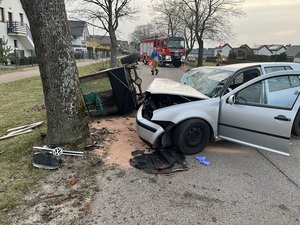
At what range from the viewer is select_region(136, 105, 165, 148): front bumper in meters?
3.91

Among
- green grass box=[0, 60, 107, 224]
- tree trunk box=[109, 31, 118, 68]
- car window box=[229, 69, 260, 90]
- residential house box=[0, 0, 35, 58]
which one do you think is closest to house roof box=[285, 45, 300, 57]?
tree trunk box=[109, 31, 118, 68]

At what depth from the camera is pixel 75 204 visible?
2.85 metres

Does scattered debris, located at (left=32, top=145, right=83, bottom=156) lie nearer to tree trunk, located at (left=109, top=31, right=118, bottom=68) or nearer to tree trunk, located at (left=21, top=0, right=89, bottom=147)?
tree trunk, located at (left=21, top=0, right=89, bottom=147)

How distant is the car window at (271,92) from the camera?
379 centimetres

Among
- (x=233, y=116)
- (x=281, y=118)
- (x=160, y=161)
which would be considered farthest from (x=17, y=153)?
(x=281, y=118)

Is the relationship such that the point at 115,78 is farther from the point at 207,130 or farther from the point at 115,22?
the point at 115,22

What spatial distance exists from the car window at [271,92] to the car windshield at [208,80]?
687mm

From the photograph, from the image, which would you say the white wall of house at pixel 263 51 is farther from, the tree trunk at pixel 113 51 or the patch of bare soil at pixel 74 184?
the patch of bare soil at pixel 74 184

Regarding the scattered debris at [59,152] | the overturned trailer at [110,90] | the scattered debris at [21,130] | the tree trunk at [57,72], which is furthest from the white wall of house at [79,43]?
the scattered debris at [59,152]

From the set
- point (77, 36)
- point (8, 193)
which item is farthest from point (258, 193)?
point (77, 36)

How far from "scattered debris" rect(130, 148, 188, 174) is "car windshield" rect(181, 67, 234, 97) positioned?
4.68 ft

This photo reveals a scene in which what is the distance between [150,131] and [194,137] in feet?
2.58

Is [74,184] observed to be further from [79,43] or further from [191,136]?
→ [79,43]

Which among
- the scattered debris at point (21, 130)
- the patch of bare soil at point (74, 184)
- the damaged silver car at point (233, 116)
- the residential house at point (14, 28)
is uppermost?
the residential house at point (14, 28)
